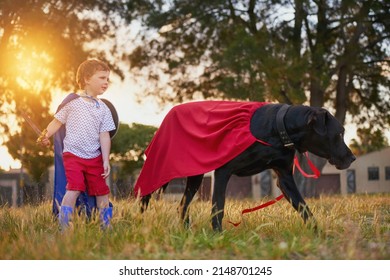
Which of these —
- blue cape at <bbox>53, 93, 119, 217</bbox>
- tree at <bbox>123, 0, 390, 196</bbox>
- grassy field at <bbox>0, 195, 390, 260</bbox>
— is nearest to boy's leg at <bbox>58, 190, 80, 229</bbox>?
grassy field at <bbox>0, 195, 390, 260</bbox>

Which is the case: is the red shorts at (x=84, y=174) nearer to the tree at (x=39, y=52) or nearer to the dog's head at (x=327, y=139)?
the dog's head at (x=327, y=139)

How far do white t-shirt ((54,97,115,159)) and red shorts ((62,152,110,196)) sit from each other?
0.05m

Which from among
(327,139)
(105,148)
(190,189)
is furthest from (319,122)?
(105,148)

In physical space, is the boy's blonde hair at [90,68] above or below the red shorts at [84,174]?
above

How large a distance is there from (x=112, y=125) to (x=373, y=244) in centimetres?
246

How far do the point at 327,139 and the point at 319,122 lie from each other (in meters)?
0.17

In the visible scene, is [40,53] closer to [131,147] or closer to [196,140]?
[196,140]

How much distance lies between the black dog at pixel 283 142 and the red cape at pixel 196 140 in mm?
85

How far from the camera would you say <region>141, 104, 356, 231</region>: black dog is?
5043mm

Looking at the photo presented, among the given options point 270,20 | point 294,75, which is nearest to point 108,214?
point 294,75

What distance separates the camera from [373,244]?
15.2 ft

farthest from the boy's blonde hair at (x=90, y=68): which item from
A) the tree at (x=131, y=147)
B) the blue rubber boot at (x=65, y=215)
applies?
the tree at (x=131, y=147)

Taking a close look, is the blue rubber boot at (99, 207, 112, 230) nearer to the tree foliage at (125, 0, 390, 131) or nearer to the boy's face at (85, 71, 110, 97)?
the boy's face at (85, 71, 110, 97)

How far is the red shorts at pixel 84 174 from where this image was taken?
5.07 metres
